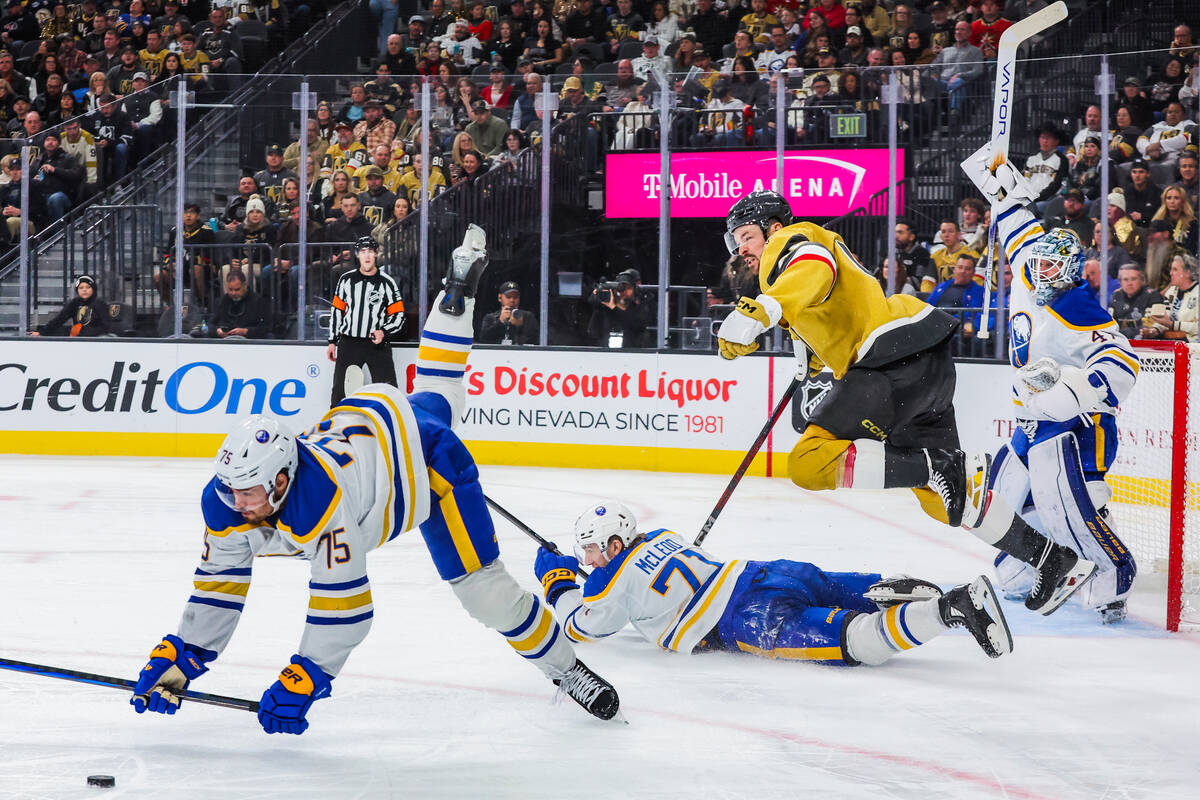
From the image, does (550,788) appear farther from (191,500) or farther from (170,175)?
(170,175)

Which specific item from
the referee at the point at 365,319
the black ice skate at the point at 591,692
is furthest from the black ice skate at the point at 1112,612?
Result: the referee at the point at 365,319

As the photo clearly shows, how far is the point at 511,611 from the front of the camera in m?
3.24

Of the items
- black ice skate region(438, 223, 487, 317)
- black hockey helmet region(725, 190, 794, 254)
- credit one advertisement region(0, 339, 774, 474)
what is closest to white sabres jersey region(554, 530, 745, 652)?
black ice skate region(438, 223, 487, 317)

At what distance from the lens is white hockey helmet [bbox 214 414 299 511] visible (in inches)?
106

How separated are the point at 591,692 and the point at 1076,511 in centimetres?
225

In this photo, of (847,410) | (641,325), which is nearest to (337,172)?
(641,325)

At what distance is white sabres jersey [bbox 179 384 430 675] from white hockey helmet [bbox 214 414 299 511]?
0.22ft

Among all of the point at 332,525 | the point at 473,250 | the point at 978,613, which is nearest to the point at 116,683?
the point at 332,525

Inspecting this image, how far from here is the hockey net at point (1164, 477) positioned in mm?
4621

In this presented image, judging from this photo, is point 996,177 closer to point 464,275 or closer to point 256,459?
point 464,275

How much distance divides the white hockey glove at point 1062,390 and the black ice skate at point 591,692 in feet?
6.49

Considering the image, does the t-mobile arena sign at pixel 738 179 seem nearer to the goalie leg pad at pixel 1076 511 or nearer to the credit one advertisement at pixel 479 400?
the credit one advertisement at pixel 479 400

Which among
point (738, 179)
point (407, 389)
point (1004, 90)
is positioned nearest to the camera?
point (1004, 90)

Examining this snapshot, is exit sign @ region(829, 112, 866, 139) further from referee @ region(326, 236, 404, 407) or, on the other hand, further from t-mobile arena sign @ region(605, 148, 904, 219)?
referee @ region(326, 236, 404, 407)
